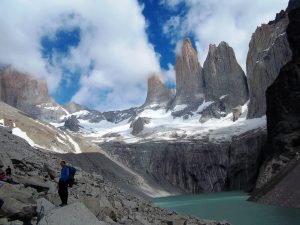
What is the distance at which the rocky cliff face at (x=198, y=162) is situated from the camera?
138500 mm

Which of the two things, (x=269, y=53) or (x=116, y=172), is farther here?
(x=269, y=53)

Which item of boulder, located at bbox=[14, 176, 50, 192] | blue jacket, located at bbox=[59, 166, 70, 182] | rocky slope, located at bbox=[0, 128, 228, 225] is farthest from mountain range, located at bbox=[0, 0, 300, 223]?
blue jacket, located at bbox=[59, 166, 70, 182]

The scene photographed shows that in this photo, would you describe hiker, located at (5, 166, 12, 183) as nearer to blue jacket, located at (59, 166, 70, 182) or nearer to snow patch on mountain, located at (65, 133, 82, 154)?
blue jacket, located at (59, 166, 70, 182)

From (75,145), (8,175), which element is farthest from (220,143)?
(8,175)

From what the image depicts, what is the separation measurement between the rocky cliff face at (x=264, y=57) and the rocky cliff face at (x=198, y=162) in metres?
25.8

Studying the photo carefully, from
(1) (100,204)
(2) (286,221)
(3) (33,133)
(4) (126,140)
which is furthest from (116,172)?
(1) (100,204)

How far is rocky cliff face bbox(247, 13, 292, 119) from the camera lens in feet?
526

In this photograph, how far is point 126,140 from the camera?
185 m

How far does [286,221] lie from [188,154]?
117 meters

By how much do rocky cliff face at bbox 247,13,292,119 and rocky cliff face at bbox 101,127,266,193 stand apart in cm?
2576

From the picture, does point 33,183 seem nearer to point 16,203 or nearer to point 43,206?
point 43,206

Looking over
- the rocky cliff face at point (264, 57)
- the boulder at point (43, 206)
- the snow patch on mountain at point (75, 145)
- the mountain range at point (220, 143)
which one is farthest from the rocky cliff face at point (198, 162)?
the boulder at point (43, 206)

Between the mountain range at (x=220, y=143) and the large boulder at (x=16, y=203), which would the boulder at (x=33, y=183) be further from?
the mountain range at (x=220, y=143)

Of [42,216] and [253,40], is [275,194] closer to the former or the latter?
[42,216]
